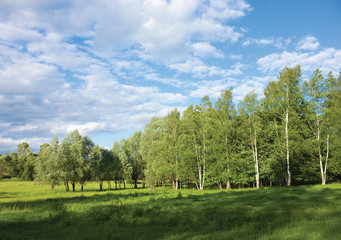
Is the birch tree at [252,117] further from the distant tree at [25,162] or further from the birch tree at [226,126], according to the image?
the distant tree at [25,162]

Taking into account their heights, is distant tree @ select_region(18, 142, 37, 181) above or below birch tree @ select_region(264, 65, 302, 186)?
below

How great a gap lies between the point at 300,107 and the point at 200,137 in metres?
23.5

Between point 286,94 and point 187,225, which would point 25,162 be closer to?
point 286,94

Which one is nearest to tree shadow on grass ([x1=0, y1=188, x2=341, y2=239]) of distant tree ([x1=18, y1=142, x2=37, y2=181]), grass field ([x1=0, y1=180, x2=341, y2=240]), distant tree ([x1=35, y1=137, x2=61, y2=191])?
grass field ([x1=0, y1=180, x2=341, y2=240])

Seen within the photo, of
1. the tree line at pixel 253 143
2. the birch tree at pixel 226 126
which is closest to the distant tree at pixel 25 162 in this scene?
the tree line at pixel 253 143

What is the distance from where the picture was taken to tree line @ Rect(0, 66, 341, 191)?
154 feet

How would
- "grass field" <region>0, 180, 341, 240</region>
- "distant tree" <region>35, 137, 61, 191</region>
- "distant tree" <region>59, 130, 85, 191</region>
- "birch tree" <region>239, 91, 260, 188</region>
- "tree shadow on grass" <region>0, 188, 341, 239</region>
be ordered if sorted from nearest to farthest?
"grass field" <region>0, 180, 341, 240</region>, "tree shadow on grass" <region>0, 188, 341, 239</region>, "birch tree" <region>239, 91, 260, 188</region>, "distant tree" <region>35, 137, 61, 191</region>, "distant tree" <region>59, 130, 85, 191</region>

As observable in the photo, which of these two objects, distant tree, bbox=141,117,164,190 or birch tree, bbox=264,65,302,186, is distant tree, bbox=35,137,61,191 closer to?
distant tree, bbox=141,117,164,190

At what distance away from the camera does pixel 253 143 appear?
52.1 metres

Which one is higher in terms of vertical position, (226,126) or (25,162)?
(226,126)

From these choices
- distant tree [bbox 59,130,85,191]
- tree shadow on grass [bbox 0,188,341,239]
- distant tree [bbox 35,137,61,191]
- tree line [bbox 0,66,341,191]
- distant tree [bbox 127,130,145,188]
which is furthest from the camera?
distant tree [bbox 127,130,145,188]

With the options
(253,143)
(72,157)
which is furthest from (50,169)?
(253,143)

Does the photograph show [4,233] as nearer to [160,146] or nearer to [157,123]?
[160,146]

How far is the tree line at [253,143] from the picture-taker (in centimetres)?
4691
